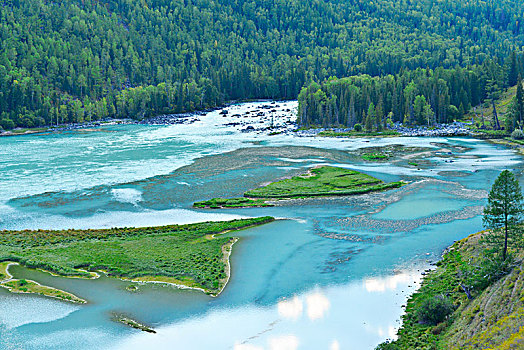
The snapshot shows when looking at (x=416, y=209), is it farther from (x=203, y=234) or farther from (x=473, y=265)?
(x=203, y=234)

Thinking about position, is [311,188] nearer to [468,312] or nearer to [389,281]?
[389,281]

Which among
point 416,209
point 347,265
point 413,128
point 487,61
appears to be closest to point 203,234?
point 347,265

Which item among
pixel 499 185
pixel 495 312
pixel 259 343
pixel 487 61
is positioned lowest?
pixel 259 343

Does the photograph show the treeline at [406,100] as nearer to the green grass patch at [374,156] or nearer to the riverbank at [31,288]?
the green grass patch at [374,156]

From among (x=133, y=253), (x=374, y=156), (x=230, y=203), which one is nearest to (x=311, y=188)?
(x=230, y=203)

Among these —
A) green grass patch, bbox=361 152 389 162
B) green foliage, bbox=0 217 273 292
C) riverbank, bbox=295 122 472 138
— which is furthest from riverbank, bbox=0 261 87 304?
riverbank, bbox=295 122 472 138

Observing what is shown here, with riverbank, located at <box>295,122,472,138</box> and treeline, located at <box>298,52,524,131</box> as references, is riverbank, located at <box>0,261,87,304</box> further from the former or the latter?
treeline, located at <box>298,52,524,131</box>

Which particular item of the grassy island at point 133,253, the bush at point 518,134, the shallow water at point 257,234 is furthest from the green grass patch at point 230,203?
the bush at point 518,134
